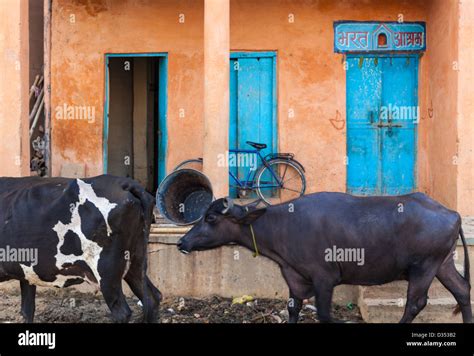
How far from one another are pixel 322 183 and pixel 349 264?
4817 mm

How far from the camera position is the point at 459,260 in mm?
7629

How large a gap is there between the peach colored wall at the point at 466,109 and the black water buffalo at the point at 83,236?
180 inches

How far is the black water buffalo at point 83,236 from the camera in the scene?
608 cm

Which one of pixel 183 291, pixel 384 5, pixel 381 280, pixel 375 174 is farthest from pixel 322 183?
pixel 381 280

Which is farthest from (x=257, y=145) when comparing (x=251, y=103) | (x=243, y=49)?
(x=243, y=49)

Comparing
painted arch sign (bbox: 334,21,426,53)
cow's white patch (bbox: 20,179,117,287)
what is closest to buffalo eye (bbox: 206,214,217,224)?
cow's white patch (bbox: 20,179,117,287)

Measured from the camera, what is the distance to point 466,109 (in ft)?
29.1

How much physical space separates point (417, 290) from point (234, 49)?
6028 millimetres

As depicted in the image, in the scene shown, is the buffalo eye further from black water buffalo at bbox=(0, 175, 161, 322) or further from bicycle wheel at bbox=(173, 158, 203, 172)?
bicycle wheel at bbox=(173, 158, 203, 172)

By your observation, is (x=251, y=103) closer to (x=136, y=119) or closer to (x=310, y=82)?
(x=310, y=82)

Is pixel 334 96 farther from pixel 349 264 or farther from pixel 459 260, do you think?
pixel 349 264

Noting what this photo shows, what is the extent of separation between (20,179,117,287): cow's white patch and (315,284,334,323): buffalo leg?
1.99 meters

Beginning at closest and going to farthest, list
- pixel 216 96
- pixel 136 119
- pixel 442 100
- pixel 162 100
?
1. pixel 216 96
2. pixel 442 100
3. pixel 162 100
4. pixel 136 119

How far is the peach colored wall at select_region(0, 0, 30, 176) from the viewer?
28.0 ft
